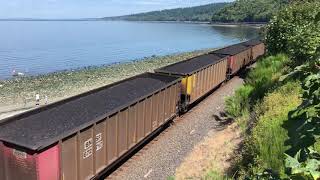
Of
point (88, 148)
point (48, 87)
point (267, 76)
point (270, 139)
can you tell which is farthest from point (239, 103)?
point (48, 87)

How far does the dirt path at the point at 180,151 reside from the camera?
13.4 m

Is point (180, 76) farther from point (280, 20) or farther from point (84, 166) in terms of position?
point (280, 20)

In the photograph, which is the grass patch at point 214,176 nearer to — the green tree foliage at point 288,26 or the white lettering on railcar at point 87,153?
the white lettering on railcar at point 87,153

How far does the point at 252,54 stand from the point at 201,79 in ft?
71.0

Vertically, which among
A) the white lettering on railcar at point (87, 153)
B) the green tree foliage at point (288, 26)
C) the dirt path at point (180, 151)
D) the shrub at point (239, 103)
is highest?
the green tree foliage at point (288, 26)

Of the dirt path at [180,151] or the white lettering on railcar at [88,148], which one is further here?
the dirt path at [180,151]

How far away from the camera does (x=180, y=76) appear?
20266mm

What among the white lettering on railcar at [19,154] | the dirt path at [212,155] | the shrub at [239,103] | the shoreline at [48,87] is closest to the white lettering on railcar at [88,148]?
the white lettering on railcar at [19,154]

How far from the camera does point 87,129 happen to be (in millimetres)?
10750

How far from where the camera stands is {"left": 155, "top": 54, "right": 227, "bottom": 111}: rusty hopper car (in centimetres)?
2047

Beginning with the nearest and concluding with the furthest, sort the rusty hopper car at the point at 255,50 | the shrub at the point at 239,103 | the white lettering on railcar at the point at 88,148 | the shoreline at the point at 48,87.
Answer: the white lettering on railcar at the point at 88,148
the shrub at the point at 239,103
the shoreline at the point at 48,87
the rusty hopper car at the point at 255,50

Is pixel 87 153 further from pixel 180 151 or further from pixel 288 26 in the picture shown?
pixel 288 26

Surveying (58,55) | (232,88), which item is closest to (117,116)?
(232,88)

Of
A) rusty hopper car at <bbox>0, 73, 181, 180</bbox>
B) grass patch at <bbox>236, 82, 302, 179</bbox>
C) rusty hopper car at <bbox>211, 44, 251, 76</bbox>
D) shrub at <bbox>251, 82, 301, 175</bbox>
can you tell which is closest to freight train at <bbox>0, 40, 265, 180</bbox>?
rusty hopper car at <bbox>0, 73, 181, 180</bbox>
